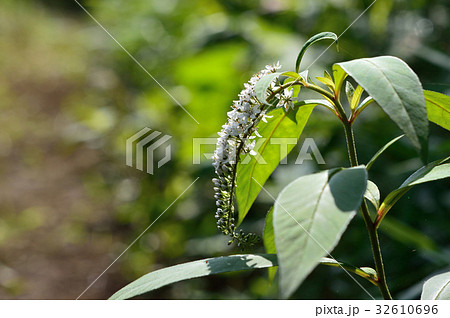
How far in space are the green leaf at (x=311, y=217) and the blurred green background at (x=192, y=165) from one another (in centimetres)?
34

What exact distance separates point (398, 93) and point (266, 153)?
229 mm

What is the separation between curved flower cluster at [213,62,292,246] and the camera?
0.58 metres

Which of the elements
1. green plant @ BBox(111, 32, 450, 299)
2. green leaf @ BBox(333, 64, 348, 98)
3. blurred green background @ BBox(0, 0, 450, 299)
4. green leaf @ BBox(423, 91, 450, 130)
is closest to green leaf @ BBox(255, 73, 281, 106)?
green plant @ BBox(111, 32, 450, 299)

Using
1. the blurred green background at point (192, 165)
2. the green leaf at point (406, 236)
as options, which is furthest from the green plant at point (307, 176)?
the green leaf at point (406, 236)

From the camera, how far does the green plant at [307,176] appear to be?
1.32 ft

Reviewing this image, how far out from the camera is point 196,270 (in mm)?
554

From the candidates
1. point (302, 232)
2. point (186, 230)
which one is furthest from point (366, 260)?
point (302, 232)

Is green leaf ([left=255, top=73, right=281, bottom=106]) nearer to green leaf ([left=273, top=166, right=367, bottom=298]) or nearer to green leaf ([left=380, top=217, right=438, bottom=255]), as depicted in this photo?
green leaf ([left=273, top=166, right=367, bottom=298])

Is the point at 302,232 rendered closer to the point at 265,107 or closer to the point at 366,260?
the point at 265,107

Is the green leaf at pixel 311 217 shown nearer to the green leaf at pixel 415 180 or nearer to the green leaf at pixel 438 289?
the green leaf at pixel 415 180

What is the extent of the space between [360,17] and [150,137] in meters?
1.00

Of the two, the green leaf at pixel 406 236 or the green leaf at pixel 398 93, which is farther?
the green leaf at pixel 406 236

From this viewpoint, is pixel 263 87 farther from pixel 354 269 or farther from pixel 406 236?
pixel 406 236

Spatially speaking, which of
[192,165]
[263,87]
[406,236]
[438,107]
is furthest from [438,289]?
[192,165]
